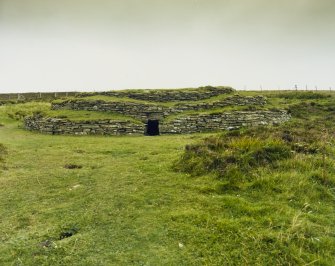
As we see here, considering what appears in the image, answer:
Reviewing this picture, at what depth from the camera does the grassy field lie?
6504 millimetres

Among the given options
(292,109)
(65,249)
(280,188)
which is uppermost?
(292,109)

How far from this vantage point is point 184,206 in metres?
8.38

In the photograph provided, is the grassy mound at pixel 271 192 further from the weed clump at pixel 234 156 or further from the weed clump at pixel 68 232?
the weed clump at pixel 68 232

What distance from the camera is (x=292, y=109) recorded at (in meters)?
27.6

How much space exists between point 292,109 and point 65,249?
24338mm

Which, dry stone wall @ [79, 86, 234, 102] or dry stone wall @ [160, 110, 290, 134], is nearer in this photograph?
dry stone wall @ [160, 110, 290, 134]

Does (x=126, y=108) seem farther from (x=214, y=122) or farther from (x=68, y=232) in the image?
(x=68, y=232)

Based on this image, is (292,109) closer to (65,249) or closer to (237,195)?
(237,195)

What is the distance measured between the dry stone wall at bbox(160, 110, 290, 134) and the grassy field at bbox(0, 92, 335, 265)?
874 centimetres

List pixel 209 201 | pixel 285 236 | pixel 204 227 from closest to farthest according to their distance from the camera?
pixel 285 236, pixel 204 227, pixel 209 201

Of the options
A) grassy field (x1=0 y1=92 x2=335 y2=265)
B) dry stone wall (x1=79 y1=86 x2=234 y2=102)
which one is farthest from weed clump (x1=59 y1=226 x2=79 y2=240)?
dry stone wall (x1=79 y1=86 x2=234 y2=102)

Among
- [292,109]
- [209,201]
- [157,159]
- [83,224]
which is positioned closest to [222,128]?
[292,109]

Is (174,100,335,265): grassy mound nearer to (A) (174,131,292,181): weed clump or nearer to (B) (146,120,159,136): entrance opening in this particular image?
(A) (174,131,292,181): weed clump

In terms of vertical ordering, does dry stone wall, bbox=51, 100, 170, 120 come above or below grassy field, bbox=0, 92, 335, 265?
above
